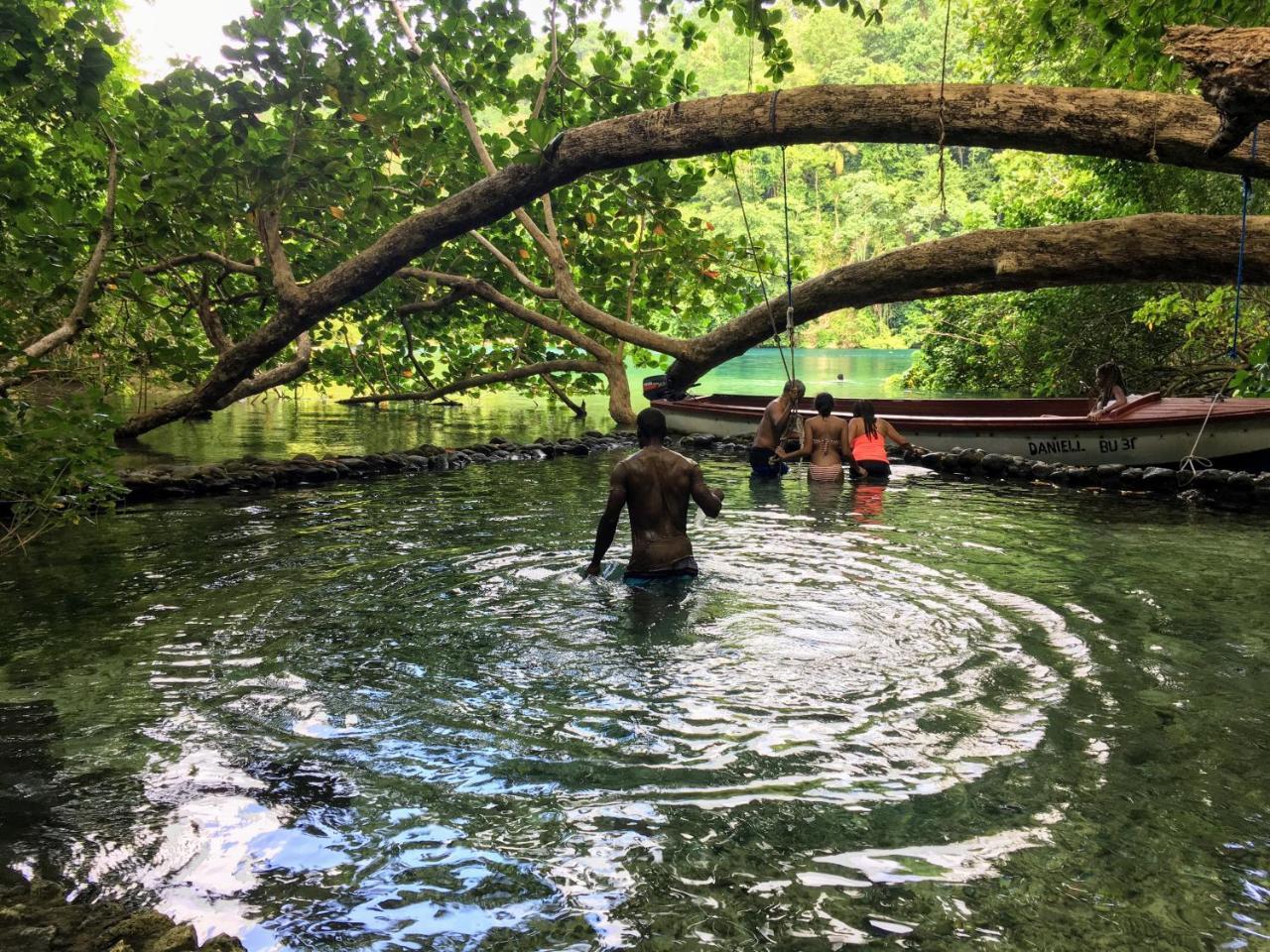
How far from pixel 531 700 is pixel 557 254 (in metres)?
10.3

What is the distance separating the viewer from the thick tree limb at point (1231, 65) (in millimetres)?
3482

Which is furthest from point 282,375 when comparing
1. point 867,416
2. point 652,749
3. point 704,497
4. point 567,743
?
point 652,749

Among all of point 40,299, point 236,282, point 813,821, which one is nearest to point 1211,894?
point 813,821

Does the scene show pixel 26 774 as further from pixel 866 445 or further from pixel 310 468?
pixel 866 445

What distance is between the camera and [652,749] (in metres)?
4.00

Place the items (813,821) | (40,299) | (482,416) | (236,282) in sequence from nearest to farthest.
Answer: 1. (813,821)
2. (40,299)
3. (236,282)
4. (482,416)

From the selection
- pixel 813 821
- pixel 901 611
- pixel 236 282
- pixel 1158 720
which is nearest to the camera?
pixel 813 821

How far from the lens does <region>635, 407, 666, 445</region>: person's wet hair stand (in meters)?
6.24

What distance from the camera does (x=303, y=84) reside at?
907cm

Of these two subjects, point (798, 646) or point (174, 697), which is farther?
point (798, 646)

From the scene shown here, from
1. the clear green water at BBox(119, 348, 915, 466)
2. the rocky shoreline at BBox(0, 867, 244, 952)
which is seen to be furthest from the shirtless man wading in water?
the clear green water at BBox(119, 348, 915, 466)

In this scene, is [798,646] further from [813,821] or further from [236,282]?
[236,282]

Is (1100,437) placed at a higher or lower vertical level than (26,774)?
higher

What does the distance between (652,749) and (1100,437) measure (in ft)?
34.5
